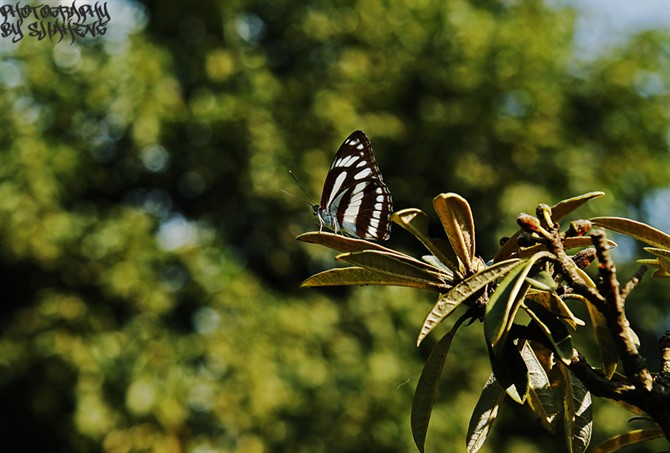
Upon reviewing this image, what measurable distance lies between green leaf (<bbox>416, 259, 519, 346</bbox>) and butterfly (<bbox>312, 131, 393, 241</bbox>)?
75 cm

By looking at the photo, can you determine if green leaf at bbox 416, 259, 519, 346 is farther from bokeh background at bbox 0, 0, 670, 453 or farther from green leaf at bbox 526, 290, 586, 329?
bokeh background at bbox 0, 0, 670, 453

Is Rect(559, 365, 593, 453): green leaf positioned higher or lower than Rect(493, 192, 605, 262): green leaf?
lower

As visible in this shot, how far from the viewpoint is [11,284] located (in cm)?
671

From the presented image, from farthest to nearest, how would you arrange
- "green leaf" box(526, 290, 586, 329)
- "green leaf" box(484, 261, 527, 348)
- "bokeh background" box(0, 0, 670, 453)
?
"bokeh background" box(0, 0, 670, 453) → "green leaf" box(526, 290, 586, 329) → "green leaf" box(484, 261, 527, 348)

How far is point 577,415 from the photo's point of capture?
0.87m

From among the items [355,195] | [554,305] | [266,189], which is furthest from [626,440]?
[266,189]

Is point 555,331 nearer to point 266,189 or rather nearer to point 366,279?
point 366,279

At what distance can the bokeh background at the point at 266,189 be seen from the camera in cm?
540

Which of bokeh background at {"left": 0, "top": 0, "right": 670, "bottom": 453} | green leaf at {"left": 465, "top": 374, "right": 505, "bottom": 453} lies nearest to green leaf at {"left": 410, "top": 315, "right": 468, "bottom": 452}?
green leaf at {"left": 465, "top": 374, "right": 505, "bottom": 453}

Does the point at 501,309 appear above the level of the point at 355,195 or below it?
below

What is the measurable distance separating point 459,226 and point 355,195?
2.73ft

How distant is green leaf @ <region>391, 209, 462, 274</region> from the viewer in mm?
837

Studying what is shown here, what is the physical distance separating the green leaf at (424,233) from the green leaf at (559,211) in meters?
0.06

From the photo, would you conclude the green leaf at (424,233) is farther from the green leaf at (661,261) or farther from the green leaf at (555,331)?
the green leaf at (661,261)
